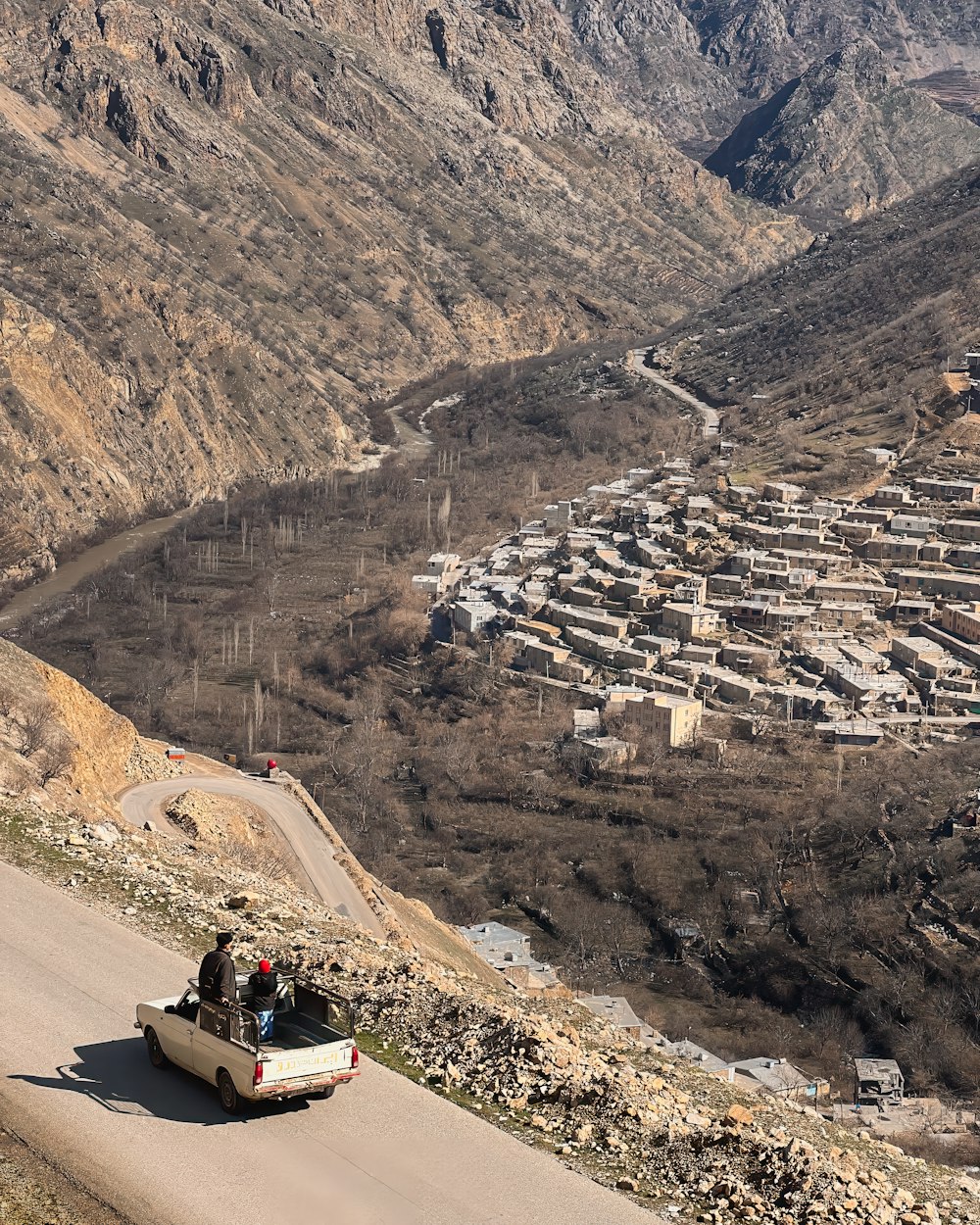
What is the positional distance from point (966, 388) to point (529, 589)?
2675 centimetres

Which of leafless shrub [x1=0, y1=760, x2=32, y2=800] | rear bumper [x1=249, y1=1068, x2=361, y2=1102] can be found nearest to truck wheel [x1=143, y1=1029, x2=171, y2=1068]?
rear bumper [x1=249, y1=1068, x2=361, y2=1102]

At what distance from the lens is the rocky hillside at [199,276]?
112 meters

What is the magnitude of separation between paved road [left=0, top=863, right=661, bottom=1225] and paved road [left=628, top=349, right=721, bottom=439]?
8934cm

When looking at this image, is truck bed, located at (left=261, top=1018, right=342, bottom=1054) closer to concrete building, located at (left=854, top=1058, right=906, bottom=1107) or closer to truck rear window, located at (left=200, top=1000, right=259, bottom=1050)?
truck rear window, located at (left=200, top=1000, right=259, bottom=1050)

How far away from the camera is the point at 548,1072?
1471 centimetres

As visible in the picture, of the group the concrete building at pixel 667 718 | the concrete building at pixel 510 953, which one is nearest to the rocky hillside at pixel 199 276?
the concrete building at pixel 667 718

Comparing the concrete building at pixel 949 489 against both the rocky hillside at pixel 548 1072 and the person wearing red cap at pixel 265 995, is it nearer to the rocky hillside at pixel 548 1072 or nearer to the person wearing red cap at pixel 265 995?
the rocky hillside at pixel 548 1072

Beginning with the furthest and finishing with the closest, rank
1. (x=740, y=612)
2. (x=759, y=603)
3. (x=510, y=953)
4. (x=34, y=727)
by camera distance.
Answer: (x=759, y=603) < (x=740, y=612) < (x=510, y=953) < (x=34, y=727)

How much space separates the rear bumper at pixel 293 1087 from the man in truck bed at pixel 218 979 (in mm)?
855

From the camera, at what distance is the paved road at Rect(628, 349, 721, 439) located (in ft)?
347

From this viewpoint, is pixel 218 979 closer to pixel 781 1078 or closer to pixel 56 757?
pixel 56 757

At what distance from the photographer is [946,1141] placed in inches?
1262

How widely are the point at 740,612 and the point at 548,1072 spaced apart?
177ft

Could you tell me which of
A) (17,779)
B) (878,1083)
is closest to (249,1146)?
(17,779)
